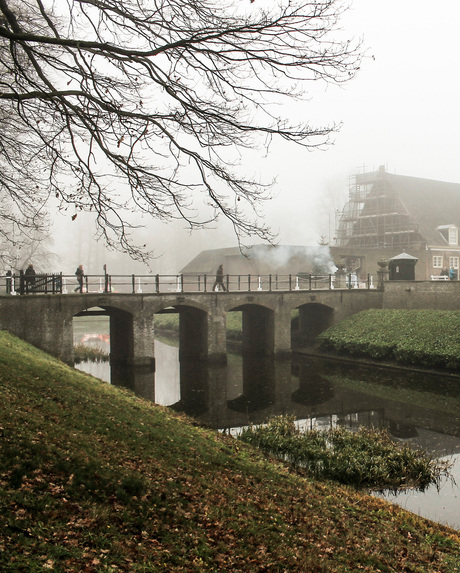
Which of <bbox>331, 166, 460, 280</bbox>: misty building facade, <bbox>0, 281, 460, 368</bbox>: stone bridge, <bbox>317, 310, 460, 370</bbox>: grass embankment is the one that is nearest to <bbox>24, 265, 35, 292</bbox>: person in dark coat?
<bbox>0, 281, 460, 368</bbox>: stone bridge

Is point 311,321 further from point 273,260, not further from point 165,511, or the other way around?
point 165,511

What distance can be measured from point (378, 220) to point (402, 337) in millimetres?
28013

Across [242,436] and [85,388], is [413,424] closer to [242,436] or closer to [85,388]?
[242,436]

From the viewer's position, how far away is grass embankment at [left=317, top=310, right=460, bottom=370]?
2384 centimetres

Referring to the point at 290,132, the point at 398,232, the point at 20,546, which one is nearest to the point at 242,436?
the point at 290,132

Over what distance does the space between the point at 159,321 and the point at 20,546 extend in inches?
1654

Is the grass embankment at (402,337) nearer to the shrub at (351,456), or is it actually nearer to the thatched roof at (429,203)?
the shrub at (351,456)

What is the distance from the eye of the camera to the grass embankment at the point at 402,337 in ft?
78.2

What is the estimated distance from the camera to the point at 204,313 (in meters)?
28.4

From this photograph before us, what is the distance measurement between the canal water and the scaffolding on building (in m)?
25.2

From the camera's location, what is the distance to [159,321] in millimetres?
46281

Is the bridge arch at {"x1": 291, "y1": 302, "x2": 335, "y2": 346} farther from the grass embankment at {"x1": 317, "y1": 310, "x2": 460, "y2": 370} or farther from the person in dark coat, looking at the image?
the person in dark coat

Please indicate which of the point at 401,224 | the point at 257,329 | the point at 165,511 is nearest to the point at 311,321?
the point at 257,329

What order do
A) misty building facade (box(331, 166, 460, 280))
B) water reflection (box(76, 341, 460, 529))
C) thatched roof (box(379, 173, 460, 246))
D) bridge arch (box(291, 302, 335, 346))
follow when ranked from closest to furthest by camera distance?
water reflection (box(76, 341, 460, 529)) → bridge arch (box(291, 302, 335, 346)) → misty building facade (box(331, 166, 460, 280)) → thatched roof (box(379, 173, 460, 246))
